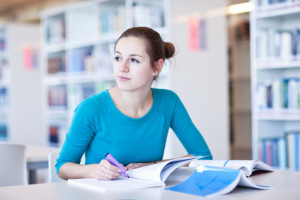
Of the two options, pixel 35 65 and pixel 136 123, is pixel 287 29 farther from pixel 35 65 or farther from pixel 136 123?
pixel 35 65

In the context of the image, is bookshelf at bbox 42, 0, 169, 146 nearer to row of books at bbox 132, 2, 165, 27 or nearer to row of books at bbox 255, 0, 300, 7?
row of books at bbox 132, 2, 165, 27

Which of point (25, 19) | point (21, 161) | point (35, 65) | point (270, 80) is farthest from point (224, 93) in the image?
point (25, 19)

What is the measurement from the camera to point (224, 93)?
14.4 feet

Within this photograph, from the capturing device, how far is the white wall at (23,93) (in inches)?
290

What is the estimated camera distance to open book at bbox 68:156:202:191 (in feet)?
4.78

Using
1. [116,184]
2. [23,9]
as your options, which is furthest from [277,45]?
[23,9]

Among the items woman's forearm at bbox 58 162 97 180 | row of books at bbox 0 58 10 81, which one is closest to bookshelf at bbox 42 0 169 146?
row of books at bbox 0 58 10 81

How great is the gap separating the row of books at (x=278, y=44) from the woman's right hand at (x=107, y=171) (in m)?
2.39

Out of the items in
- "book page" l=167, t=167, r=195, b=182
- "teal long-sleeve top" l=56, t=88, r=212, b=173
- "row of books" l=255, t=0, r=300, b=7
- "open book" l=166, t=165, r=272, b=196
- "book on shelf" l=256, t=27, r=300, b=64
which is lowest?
"book page" l=167, t=167, r=195, b=182

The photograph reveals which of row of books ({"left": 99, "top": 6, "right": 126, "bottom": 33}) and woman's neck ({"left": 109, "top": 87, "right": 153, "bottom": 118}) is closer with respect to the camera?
woman's neck ({"left": 109, "top": 87, "right": 153, "bottom": 118})

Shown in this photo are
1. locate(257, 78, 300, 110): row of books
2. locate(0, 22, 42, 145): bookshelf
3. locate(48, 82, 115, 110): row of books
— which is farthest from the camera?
locate(0, 22, 42, 145): bookshelf

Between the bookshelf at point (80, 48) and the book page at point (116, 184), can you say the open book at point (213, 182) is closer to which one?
the book page at point (116, 184)

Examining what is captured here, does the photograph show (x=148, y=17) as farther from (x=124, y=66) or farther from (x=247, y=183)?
(x=247, y=183)

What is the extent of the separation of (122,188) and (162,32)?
10.1 feet
